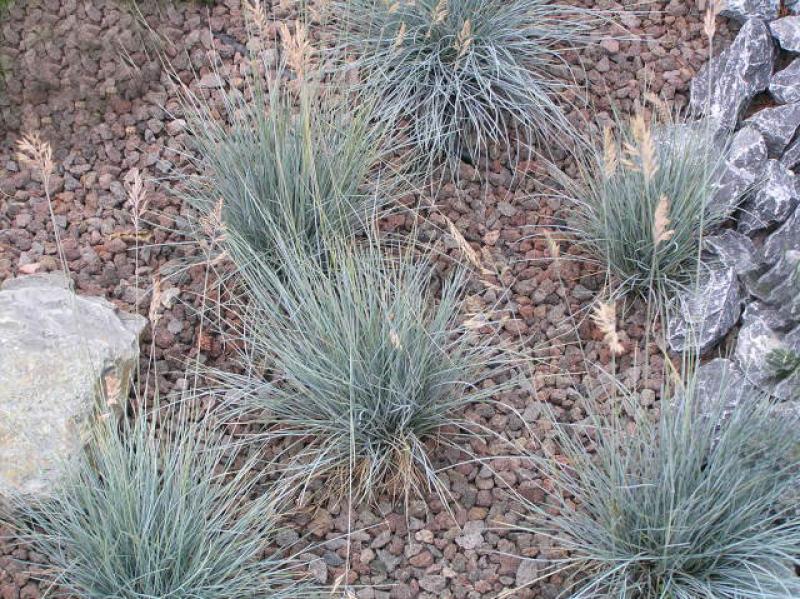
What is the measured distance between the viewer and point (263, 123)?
359cm

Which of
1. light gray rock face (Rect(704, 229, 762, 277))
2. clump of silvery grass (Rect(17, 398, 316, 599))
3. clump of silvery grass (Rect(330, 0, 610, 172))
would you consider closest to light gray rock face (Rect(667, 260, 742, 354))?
light gray rock face (Rect(704, 229, 762, 277))

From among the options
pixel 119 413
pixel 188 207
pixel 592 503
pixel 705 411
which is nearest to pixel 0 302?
pixel 119 413

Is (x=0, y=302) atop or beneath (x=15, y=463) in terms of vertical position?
atop

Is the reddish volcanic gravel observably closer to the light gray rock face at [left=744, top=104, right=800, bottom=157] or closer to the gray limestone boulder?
the gray limestone boulder

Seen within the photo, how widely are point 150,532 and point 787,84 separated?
2901mm

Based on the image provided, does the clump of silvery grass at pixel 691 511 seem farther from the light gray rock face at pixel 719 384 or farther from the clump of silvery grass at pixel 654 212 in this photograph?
the clump of silvery grass at pixel 654 212

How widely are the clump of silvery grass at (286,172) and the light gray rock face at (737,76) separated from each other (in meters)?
1.32

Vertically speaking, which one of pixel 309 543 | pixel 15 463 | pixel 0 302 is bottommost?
pixel 309 543

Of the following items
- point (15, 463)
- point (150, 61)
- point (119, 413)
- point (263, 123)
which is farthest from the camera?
point (150, 61)

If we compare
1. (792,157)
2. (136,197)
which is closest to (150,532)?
(136,197)

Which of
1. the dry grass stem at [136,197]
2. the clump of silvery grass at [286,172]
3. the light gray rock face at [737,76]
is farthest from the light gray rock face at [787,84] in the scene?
the dry grass stem at [136,197]

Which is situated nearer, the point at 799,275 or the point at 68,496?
the point at 68,496

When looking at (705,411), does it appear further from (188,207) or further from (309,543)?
(188,207)

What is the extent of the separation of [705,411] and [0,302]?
7.19 ft
